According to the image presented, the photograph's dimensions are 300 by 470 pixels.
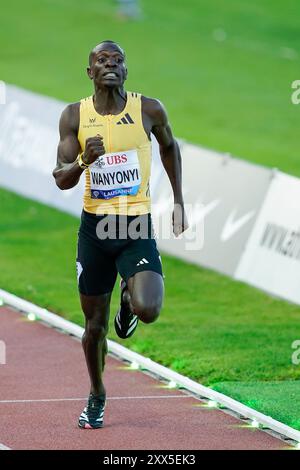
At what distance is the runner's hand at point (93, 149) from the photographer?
9406 mm

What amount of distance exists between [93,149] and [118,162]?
609 mm

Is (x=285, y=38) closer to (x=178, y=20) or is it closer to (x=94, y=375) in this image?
(x=178, y=20)

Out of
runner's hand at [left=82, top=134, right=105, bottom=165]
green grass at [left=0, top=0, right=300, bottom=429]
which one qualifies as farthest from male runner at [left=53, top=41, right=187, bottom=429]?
green grass at [left=0, top=0, right=300, bottom=429]

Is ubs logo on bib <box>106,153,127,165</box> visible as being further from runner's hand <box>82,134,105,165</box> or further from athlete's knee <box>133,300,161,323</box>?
athlete's knee <box>133,300,161,323</box>

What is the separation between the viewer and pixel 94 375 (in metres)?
10.3

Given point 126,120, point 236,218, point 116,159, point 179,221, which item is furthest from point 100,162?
point 236,218

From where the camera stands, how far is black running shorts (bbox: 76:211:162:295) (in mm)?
9984

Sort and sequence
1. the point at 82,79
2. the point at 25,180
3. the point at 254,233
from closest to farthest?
the point at 254,233 → the point at 25,180 → the point at 82,79

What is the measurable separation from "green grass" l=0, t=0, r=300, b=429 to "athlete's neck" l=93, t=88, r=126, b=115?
276 centimetres

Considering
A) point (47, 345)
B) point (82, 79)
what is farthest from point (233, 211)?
point (82, 79)

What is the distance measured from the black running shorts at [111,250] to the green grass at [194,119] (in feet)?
6.03

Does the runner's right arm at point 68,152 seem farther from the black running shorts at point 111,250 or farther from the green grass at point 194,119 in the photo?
the green grass at point 194,119

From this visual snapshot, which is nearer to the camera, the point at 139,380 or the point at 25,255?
the point at 139,380

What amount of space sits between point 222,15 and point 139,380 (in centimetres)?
2818
